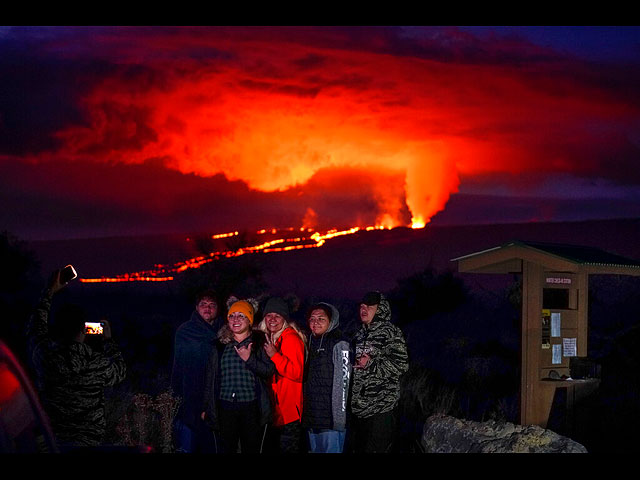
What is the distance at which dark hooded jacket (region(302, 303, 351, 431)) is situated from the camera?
25.7 ft

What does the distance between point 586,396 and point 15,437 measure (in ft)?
27.7

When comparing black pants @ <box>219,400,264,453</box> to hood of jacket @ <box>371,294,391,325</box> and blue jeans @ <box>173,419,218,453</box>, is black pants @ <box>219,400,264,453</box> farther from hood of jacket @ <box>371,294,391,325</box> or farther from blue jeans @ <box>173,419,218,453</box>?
hood of jacket @ <box>371,294,391,325</box>

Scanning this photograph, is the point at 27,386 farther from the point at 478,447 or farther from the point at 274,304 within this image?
the point at 478,447

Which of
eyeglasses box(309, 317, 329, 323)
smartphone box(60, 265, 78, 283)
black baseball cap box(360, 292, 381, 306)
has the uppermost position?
smartphone box(60, 265, 78, 283)

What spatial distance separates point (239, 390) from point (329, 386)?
0.75 m

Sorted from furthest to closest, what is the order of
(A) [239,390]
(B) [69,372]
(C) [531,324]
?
(C) [531,324]
(A) [239,390]
(B) [69,372]

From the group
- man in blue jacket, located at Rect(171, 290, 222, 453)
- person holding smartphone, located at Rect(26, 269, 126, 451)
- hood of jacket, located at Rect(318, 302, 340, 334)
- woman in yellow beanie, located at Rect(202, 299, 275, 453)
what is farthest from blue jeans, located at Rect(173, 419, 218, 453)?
person holding smartphone, located at Rect(26, 269, 126, 451)

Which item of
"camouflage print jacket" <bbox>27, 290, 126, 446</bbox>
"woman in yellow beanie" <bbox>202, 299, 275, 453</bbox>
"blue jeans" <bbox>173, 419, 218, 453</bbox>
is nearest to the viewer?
"camouflage print jacket" <bbox>27, 290, 126, 446</bbox>

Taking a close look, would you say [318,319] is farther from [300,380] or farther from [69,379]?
[69,379]

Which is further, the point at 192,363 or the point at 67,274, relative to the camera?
the point at 192,363

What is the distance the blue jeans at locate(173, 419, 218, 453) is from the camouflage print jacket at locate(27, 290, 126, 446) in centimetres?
164

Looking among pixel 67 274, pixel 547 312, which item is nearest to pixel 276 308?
pixel 67 274

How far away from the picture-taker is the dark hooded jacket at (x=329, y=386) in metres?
7.82

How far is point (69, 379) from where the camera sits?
671 cm
